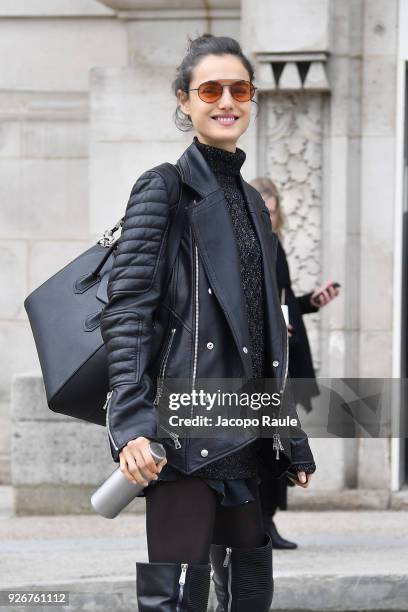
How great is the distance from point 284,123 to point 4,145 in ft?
6.29

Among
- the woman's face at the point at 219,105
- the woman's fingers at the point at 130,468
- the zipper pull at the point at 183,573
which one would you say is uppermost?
the woman's face at the point at 219,105

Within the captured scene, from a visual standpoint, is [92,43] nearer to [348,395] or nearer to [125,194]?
[125,194]

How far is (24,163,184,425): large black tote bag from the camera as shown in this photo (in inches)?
142

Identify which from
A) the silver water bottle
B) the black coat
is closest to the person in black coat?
the black coat

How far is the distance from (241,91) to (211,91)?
0.08 m

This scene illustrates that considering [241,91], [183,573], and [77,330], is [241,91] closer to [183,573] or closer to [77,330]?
[77,330]

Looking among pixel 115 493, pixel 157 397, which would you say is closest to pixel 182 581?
pixel 115 493

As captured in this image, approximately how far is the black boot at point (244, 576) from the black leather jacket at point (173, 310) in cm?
37

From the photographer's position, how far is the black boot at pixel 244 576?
374 cm

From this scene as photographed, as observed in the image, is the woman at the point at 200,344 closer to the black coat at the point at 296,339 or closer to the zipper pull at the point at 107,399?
the zipper pull at the point at 107,399

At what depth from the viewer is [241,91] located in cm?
375

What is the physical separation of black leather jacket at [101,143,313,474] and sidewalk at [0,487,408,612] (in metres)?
2.27

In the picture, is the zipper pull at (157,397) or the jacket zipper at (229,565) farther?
the jacket zipper at (229,565)

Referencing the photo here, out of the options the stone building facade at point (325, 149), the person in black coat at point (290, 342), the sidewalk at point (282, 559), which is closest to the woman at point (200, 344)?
the sidewalk at point (282, 559)
